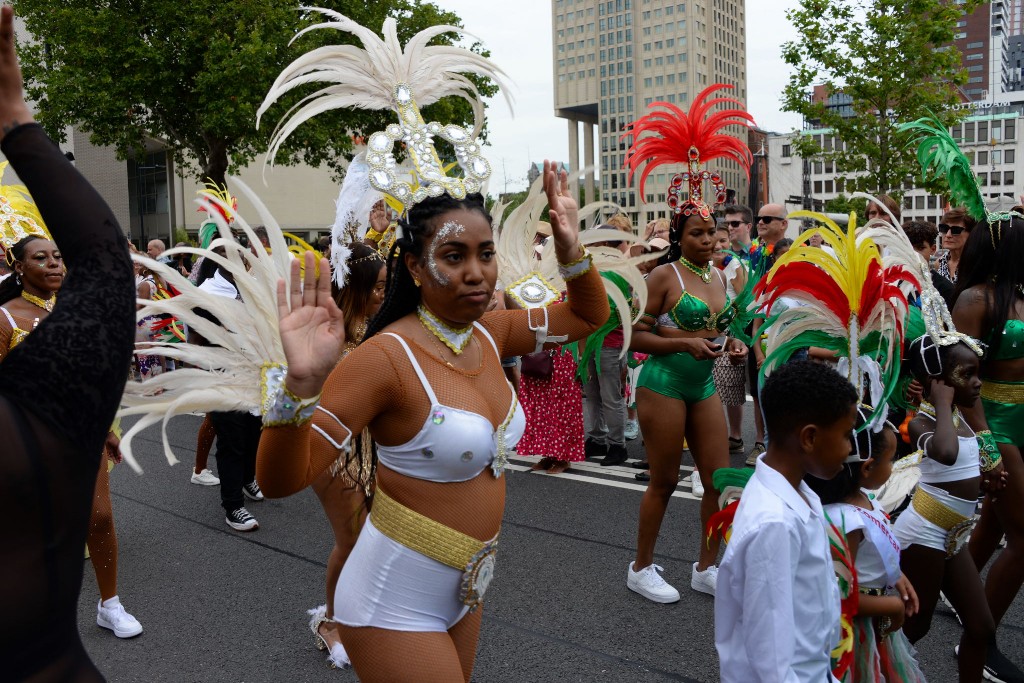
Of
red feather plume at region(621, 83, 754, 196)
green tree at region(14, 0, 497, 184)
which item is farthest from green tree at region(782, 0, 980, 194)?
red feather plume at region(621, 83, 754, 196)

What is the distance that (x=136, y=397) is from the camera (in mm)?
1944

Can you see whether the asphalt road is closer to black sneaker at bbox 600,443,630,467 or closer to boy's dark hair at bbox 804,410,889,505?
black sneaker at bbox 600,443,630,467

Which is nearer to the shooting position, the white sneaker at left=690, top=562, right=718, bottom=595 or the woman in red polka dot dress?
the white sneaker at left=690, top=562, right=718, bottom=595

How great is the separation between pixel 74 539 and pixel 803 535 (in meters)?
1.75

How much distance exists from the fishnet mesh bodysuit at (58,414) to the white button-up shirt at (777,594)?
1575 millimetres

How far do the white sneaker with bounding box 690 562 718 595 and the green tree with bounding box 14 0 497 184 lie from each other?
16.9m

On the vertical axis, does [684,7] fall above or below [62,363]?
above

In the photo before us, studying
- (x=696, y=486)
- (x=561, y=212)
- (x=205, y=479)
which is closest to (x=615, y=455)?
(x=696, y=486)

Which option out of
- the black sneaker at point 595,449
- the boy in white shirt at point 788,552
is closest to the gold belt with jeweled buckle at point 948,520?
the boy in white shirt at point 788,552

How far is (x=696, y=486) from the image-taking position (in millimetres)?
6605

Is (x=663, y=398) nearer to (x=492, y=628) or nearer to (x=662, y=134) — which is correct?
(x=492, y=628)

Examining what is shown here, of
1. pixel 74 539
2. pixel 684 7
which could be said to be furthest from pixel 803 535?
pixel 684 7

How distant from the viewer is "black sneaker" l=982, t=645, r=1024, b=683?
12.0 ft

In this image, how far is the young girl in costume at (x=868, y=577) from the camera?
265 centimetres
